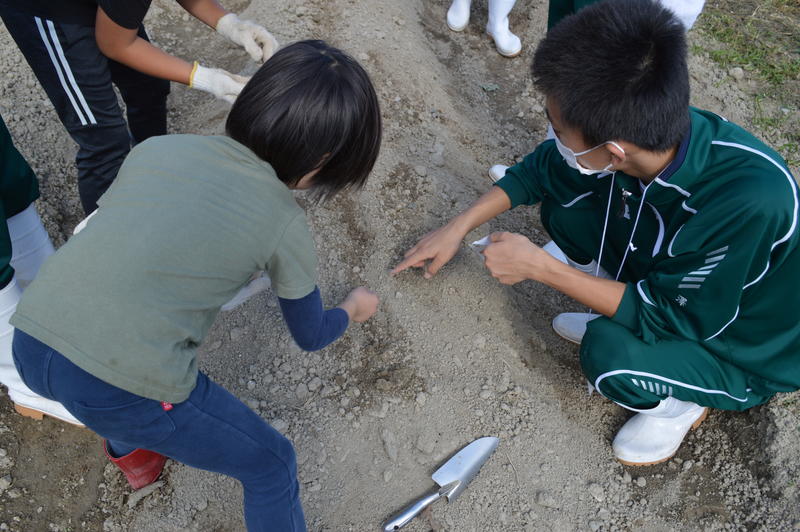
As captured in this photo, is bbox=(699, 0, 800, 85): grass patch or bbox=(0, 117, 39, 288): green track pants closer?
bbox=(0, 117, 39, 288): green track pants

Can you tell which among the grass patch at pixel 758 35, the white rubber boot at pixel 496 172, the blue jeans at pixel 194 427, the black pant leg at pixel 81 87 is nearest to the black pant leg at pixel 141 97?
the black pant leg at pixel 81 87

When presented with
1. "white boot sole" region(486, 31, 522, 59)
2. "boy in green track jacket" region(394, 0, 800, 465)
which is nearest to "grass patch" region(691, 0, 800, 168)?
"white boot sole" region(486, 31, 522, 59)

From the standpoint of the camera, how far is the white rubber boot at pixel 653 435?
2.06 m

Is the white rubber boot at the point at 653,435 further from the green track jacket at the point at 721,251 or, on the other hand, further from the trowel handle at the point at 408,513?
the trowel handle at the point at 408,513

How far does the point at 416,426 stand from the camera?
82.1 inches

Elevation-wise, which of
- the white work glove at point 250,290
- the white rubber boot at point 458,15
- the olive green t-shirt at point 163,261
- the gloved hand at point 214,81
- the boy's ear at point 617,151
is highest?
the boy's ear at point 617,151

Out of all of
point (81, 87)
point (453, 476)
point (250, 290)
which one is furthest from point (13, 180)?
point (453, 476)

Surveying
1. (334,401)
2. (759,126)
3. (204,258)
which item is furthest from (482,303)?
(759,126)

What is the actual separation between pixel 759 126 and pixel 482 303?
2.21 m

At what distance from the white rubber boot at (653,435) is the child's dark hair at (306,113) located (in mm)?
1331

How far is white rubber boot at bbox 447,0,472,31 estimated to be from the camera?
397 centimetres

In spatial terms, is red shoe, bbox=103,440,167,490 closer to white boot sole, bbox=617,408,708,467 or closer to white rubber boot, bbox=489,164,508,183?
white boot sole, bbox=617,408,708,467

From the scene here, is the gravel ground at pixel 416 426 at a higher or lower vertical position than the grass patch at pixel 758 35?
lower

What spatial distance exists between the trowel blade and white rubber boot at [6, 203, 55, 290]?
1.48 meters
